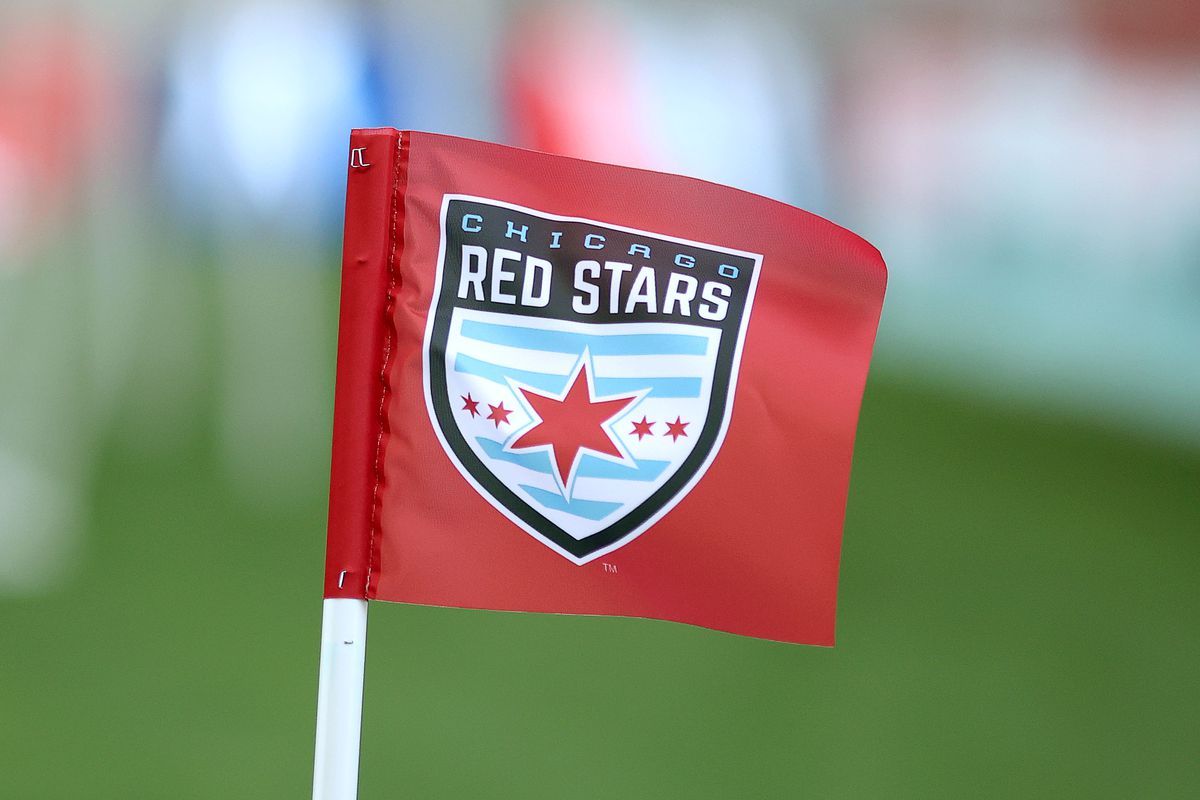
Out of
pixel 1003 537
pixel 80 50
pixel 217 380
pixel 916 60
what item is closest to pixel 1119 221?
pixel 916 60

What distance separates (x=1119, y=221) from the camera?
99.4 inches

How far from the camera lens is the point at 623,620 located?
236cm

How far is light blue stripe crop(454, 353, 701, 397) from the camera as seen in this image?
3.87 feet

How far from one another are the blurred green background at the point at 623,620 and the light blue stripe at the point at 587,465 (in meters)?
1.16

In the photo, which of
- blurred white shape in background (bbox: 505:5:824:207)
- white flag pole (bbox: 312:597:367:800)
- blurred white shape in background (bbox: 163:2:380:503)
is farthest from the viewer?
blurred white shape in background (bbox: 505:5:824:207)

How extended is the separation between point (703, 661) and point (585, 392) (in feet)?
4.14

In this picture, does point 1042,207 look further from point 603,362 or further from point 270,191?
point 603,362

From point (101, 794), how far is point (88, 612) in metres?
0.31

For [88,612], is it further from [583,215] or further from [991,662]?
[991,662]

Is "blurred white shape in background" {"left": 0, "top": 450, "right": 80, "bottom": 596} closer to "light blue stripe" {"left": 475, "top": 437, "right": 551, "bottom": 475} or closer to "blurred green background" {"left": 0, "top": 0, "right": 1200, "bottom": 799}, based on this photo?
"blurred green background" {"left": 0, "top": 0, "right": 1200, "bottom": 799}

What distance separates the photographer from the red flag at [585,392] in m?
1.16

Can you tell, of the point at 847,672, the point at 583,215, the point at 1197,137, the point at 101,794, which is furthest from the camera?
the point at 1197,137

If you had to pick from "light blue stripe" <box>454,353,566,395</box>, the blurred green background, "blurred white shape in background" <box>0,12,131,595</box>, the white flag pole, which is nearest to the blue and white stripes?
"light blue stripe" <box>454,353,566,395</box>

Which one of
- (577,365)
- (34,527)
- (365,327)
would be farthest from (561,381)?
(34,527)
